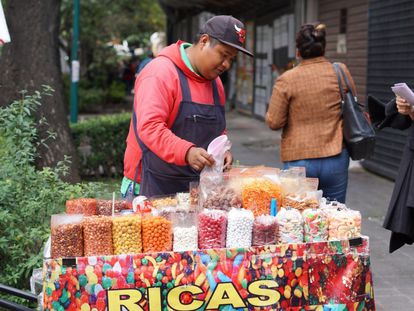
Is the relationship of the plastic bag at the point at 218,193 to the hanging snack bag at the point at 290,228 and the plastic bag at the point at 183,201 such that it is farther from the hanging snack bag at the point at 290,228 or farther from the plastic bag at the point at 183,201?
the hanging snack bag at the point at 290,228

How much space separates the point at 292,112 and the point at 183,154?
2.11 m

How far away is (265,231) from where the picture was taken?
3234 mm

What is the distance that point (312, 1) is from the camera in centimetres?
1595

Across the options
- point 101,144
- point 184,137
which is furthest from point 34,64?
point 184,137

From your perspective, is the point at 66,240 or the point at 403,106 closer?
the point at 66,240

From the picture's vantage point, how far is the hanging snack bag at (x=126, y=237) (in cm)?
318

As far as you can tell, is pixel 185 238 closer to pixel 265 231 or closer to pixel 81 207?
pixel 265 231

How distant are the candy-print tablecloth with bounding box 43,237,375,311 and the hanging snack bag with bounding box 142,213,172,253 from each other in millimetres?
99

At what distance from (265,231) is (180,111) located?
3.44 ft

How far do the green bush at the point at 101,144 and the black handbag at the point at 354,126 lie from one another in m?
5.30

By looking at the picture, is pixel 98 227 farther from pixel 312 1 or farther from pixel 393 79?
pixel 312 1

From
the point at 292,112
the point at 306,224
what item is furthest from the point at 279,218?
the point at 292,112

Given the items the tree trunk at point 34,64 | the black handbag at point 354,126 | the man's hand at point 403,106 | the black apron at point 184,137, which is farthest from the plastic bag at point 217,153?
the tree trunk at point 34,64

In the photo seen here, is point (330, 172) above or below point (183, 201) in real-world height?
below
